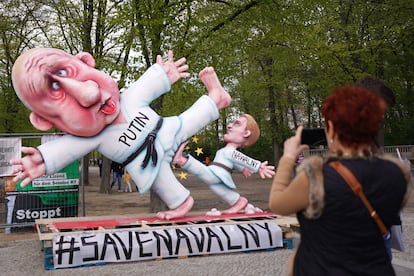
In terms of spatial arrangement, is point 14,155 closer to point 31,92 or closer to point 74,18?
point 31,92

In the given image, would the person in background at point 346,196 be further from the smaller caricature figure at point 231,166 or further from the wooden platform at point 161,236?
the smaller caricature figure at point 231,166

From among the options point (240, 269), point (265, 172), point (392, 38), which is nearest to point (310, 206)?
point (240, 269)

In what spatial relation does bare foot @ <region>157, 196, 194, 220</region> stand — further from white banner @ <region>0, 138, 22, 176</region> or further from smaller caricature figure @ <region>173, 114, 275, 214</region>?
white banner @ <region>0, 138, 22, 176</region>

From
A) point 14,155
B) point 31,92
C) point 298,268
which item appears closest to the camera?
point 298,268

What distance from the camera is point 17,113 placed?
2070cm

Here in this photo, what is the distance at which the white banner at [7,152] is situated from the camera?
9.21 meters

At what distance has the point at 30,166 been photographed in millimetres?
6430

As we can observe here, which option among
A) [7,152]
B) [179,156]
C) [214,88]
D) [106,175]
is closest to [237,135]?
[214,88]

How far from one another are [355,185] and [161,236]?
468 cm

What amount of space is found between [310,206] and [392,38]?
60.0 ft

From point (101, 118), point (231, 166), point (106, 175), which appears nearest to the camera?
point (101, 118)

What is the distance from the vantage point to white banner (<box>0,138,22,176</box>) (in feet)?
30.2

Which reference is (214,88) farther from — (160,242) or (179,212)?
(160,242)

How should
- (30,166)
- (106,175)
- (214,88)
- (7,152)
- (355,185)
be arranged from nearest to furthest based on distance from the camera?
(355,185) → (30,166) → (214,88) → (7,152) → (106,175)
